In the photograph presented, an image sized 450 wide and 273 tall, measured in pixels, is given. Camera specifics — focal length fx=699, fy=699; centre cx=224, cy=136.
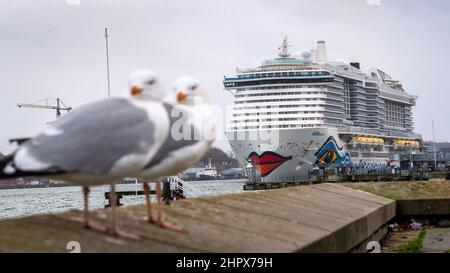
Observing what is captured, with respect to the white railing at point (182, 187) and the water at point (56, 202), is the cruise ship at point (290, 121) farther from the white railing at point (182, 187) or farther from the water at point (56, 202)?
the white railing at point (182, 187)

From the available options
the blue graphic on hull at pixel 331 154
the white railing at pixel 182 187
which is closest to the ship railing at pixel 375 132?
the blue graphic on hull at pixel 331 154

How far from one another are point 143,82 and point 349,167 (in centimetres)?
6571

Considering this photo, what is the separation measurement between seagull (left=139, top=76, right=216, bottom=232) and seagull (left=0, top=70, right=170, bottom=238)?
0.22 m

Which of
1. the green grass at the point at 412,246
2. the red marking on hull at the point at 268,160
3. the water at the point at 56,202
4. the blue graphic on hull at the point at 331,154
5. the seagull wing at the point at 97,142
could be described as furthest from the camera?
the blue graphic on hull at the point at 331,154

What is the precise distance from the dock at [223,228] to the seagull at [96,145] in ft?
0.89

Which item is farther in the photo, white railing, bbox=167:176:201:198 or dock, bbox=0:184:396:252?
white railing, bbox=167:176:201:198

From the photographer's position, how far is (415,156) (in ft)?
294

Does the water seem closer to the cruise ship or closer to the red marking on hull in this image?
the red marking on hull

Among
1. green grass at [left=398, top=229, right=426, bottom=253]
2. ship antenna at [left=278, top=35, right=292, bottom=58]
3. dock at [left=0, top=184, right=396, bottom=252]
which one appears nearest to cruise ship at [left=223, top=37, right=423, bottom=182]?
ship antenna at [left=278, top=35, right=292, bottom=58]

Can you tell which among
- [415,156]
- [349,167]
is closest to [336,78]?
[349,167]

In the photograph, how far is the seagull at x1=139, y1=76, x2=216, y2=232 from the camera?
13.7 ft

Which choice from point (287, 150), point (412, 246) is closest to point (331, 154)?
point (287, 150)

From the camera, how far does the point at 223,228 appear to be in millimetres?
4598

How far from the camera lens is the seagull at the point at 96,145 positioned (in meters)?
3.63
